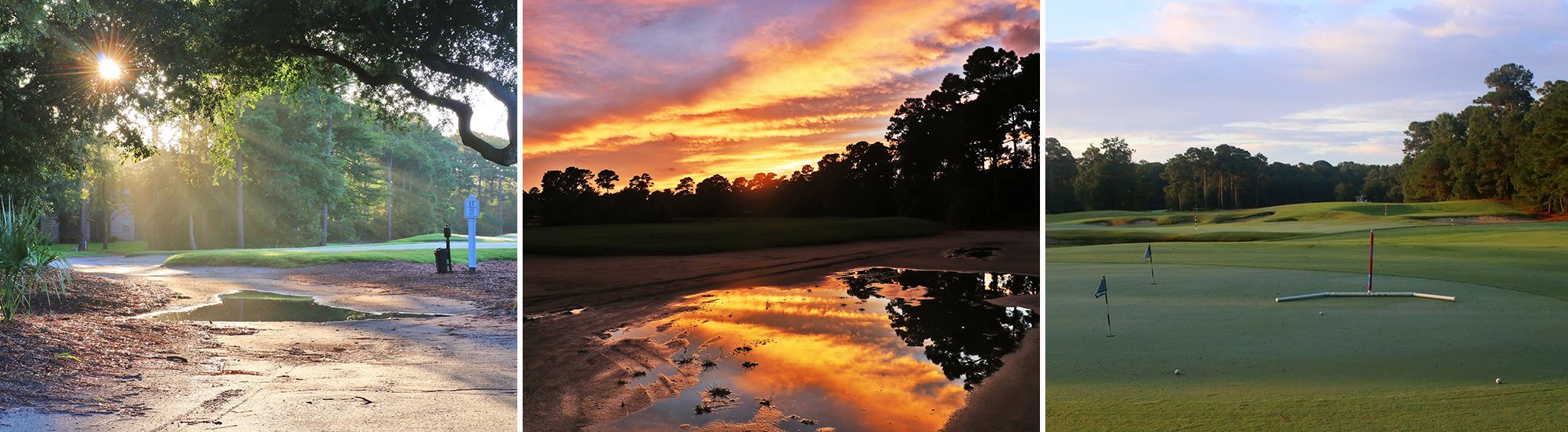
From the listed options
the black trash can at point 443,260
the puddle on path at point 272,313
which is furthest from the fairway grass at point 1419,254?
the puddle on path at point 272,313

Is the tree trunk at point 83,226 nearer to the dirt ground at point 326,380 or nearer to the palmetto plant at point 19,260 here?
the dirt ground at point 326,380

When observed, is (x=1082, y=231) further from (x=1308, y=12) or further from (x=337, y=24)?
(x=337, y=24)

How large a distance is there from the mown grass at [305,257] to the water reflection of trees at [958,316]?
42.8 feet

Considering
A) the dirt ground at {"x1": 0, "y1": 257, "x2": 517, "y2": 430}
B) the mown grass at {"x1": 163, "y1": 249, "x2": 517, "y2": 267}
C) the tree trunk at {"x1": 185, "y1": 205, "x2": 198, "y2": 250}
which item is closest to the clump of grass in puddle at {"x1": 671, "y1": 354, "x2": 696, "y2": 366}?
the dirt ground at {"x1": 0, "y1": 257, "x2": 517, "y2": 430}

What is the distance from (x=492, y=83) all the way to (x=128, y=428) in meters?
4.97

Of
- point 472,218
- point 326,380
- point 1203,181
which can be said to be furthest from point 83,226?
point 1203,181

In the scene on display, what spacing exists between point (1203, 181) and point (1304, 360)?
1061 cm

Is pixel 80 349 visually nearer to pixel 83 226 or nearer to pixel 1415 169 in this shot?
pixel 1415 169

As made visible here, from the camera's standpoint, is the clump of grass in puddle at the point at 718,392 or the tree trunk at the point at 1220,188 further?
the tree trunk at the point at 1220,188

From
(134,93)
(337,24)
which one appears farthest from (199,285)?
(337,24)

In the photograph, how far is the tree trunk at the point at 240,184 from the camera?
20125 mm

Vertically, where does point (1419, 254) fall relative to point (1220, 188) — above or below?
below

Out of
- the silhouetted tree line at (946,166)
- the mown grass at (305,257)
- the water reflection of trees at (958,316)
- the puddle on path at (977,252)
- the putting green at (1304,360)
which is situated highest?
the silhouetted tree line at (946,166)

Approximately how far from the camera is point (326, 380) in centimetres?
540
